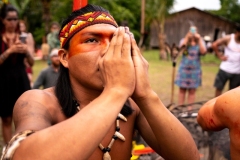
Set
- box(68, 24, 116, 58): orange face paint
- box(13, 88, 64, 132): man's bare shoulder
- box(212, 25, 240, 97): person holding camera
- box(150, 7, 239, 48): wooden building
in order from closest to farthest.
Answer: box(13, 88, 64, 132): man's bare shoulder < box(68, 24, 116, 58): orange face paint < box(212, 25, 240, 97): person holding camera < box(150, 7, 239, 48): wooden building

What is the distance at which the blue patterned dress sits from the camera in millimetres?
5809

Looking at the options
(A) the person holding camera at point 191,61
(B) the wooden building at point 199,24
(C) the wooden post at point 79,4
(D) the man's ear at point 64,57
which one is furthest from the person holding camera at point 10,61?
(B) the wooden building at point 199,24

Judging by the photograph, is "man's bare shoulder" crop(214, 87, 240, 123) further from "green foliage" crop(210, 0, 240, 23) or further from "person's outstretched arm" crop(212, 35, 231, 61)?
"green foliage" crop(210, 0, 240, 23)

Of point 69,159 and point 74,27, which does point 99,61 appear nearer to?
point 74,27

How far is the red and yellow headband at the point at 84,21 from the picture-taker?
1.56 m

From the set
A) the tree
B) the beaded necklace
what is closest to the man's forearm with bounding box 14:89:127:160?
the beaded necklace

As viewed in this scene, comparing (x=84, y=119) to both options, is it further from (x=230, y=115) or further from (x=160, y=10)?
(x=160, y=10)

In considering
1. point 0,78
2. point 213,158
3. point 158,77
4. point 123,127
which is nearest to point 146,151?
point 213,158

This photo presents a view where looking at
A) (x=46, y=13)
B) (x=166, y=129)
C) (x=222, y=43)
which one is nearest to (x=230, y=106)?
(x=166, y=129)

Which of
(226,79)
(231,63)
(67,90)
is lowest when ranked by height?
(226,79)

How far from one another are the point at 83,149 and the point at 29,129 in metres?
0.29

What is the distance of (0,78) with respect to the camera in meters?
3.66

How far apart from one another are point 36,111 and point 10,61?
2.47 metres

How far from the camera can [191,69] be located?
19.1 feet
